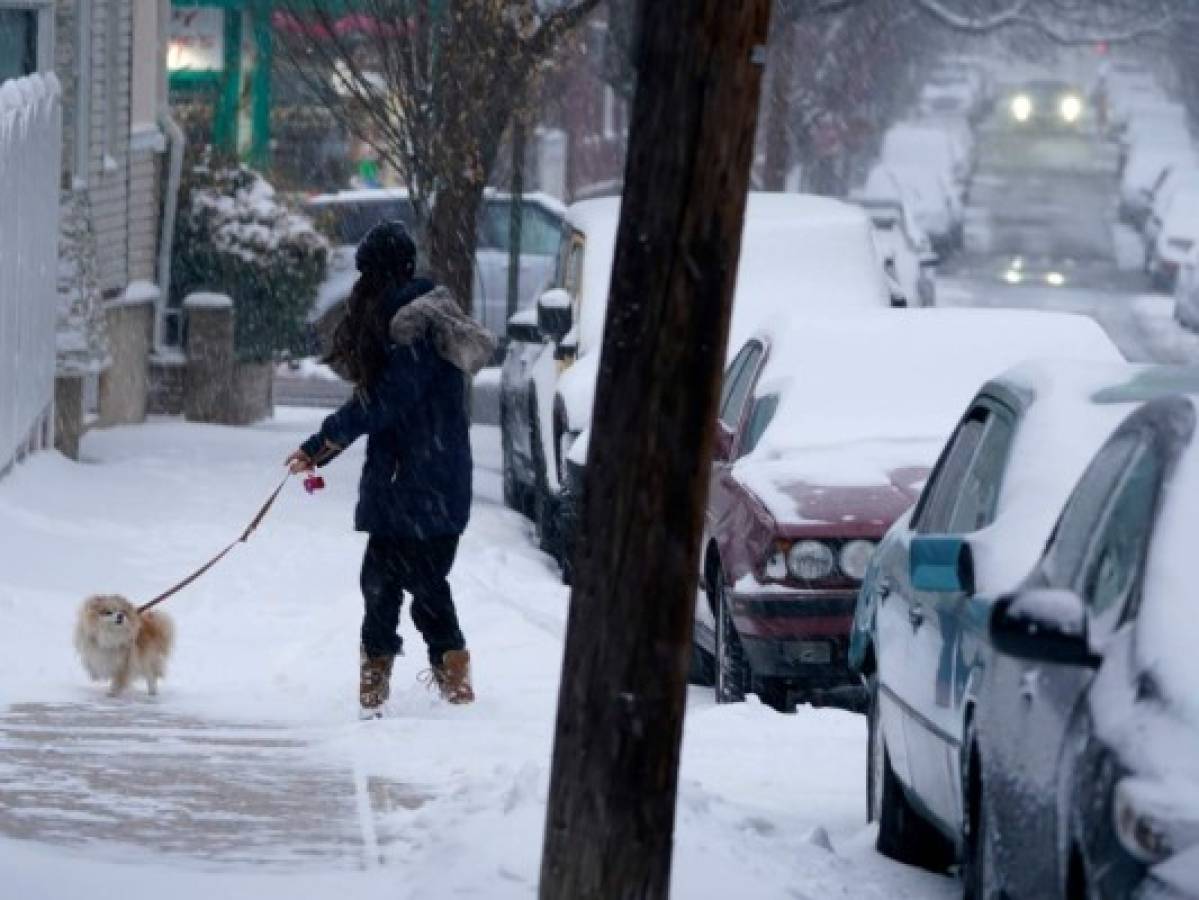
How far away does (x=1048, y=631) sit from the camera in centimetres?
566

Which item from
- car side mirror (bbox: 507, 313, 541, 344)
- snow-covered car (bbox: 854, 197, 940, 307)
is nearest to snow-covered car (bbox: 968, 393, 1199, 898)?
car side mirror (bbox: 507, 313, 541, 344)

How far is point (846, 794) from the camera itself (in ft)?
31.6

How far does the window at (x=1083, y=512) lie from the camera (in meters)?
6.47

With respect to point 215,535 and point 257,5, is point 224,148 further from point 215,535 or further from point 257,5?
point 215,535

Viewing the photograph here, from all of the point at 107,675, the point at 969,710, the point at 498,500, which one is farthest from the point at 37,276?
the point at 969,710

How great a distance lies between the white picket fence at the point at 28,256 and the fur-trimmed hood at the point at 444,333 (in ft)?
17.4

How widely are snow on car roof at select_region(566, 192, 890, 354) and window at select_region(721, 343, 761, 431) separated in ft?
9.91

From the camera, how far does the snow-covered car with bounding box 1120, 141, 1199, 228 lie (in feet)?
173

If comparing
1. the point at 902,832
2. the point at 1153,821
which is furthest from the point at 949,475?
the point at 1153,821

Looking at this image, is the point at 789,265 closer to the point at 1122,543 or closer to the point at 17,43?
the point at 17,43

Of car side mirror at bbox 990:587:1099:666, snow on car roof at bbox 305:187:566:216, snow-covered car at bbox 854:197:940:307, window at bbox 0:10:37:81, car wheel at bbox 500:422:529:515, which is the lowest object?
car wheel at bbox 500:422:529:515

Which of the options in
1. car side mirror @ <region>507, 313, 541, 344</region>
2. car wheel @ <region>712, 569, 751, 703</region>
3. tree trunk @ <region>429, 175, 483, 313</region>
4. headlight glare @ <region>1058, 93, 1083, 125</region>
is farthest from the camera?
headlight glare @ <region>1058, 93, 1083, 125</region>

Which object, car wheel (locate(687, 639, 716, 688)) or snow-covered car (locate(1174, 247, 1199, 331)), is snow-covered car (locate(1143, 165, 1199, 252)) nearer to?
snow-covered car (locate(1174, 247, 1199, 331))

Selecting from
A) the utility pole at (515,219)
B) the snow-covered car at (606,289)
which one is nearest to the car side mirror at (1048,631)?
the snow-covered car at (606,289)
